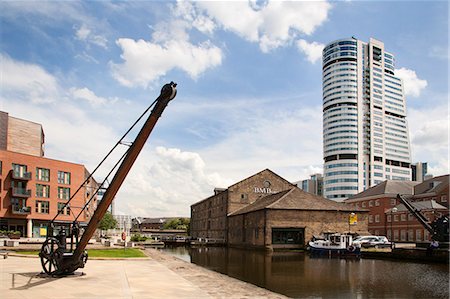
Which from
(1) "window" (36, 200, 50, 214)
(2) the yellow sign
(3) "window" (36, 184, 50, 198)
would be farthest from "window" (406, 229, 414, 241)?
(3) "window" (36, 184, 50, 198)

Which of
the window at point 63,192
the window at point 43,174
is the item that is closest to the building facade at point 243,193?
the window at point 63,192

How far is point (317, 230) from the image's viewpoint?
59.6 m

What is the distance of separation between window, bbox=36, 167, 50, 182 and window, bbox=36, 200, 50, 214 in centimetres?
→ 352

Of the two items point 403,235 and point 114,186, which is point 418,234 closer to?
point 403,235

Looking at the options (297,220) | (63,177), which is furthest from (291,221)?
(63,177)

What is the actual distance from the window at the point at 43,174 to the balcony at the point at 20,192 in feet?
10.7

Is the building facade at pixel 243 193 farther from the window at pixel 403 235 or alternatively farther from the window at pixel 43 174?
the window at pixel 43 174

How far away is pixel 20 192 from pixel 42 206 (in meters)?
4.88

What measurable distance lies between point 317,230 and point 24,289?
48.5 m

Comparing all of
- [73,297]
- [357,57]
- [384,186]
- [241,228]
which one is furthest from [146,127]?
[357,57]

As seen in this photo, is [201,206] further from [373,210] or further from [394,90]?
[394,90]

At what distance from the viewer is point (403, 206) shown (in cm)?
7594

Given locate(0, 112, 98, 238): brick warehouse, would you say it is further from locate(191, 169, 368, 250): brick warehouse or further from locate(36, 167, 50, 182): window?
locate(191, 169, 368, 250): brick warehouse

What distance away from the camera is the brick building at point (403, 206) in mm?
67188
